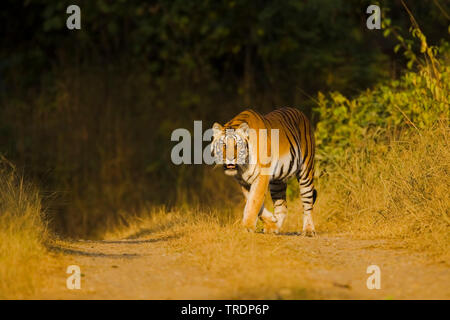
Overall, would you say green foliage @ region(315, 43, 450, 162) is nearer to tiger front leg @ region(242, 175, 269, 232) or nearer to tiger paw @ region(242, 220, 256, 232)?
tiger front leg @ region(242, 175, 269, 232)

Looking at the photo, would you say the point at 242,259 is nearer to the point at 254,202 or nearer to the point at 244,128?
the point at 254,202

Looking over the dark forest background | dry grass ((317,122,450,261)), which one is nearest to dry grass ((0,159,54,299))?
dry grass ((317,122,450,261))

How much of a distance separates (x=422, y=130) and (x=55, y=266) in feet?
14.4

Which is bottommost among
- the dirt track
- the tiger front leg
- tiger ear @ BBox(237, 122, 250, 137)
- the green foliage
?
the dirt track

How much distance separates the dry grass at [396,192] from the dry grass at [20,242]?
9.55ft

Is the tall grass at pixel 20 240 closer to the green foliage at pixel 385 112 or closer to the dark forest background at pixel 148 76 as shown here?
the green foliage at pixel 385 112

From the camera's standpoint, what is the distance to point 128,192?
1417 centimetres

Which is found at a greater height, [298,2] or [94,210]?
[298,2]

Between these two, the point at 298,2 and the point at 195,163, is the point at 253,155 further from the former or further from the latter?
the point at 298,2

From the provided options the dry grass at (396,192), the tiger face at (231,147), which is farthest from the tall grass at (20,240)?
the dry grass at (396,192)

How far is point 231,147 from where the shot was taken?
7.16 meters

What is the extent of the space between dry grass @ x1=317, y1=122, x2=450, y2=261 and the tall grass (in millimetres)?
2917

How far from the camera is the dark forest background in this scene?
14.0 metres

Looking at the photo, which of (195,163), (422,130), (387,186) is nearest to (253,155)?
(387,186)
